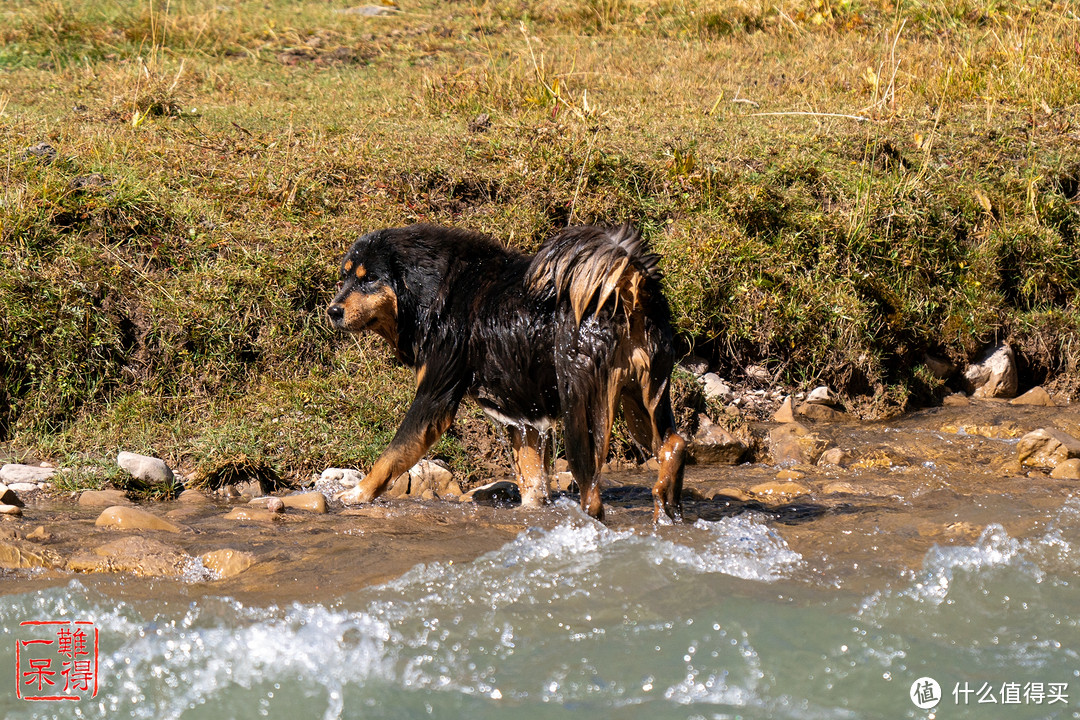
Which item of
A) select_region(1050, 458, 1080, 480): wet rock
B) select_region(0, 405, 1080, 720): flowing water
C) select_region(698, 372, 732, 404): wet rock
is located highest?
select_region(698, 372, 732, 404): wet rock

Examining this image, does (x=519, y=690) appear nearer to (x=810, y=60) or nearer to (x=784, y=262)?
(x=784, y=262)

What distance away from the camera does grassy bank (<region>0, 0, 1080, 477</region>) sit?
630cm

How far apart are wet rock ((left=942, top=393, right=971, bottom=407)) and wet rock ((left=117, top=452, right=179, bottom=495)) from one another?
5117 mm

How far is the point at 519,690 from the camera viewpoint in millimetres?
3463

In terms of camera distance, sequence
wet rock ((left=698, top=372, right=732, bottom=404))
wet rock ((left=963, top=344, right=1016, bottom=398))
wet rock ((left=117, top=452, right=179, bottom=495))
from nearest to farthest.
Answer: wet rock ((left=117, top=452, right=179, bottom=495))
wet rock ((left=698, top=372, right=732, bottom=404))
wet rock ((left=963, top=344, right=1016, bottom=398))

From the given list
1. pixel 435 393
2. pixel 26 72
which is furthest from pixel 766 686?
pixel 26 72

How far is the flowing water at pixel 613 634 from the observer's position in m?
3.40

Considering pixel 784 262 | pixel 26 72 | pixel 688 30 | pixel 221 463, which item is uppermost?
pixel 688 30

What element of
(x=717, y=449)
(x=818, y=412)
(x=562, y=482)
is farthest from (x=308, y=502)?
(x=818, y=412)

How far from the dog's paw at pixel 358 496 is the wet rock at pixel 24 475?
1736 mm

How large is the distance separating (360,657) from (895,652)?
189cm

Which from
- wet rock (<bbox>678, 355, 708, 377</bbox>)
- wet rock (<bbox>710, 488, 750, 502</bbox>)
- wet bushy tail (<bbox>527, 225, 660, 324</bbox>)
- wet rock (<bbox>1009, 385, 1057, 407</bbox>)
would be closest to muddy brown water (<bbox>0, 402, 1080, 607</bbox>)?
wet rock (<bbox>710, 488, 750, 502</bbox>)

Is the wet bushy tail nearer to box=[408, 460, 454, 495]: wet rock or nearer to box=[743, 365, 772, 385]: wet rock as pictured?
box=[408, 460, 454, 495]: wet rock

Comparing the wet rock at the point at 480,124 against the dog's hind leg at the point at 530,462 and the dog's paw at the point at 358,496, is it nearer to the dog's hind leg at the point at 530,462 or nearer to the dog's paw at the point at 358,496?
the dog's hind leg at the point at 530,462
